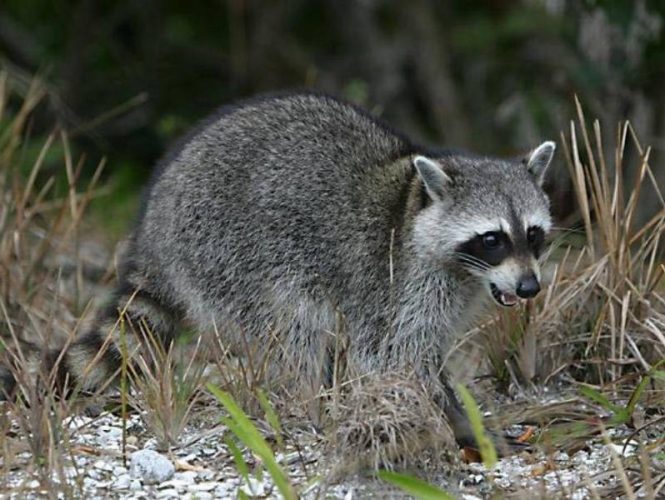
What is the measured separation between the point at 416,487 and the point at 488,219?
145 centimetres

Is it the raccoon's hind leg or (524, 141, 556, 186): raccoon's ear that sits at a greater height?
(524, 141, 556, 186): raccoon's ear

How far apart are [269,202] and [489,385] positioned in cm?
112

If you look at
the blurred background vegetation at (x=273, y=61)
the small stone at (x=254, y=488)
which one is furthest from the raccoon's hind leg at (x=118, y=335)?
the blurred background vegetation at (x=273, y=61)

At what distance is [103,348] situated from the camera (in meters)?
4.73

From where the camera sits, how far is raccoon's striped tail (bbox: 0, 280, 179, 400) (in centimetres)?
463

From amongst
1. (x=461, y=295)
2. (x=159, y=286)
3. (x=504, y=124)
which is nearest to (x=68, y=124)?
(x=504, y=124)

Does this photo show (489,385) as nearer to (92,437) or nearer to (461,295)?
(461,295)

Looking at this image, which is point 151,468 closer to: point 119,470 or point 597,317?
point 119,470

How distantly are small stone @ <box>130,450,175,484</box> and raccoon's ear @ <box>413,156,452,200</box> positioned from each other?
1.60 meters

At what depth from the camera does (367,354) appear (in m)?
5.17

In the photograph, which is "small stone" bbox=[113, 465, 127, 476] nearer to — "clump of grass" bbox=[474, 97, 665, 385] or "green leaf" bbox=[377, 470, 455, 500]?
"green leaf" bbox=[377, 470, 455, 500]

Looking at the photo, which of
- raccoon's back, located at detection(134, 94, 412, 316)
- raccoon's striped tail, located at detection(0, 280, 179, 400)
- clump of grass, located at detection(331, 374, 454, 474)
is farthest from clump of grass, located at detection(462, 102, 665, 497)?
raccoon's striped tail, located at detection(0, 280, 179, 400)

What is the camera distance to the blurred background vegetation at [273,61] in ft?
33.3

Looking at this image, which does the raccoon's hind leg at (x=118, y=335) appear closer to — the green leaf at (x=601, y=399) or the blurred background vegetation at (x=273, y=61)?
the green leaf at (x=601, y=399)
